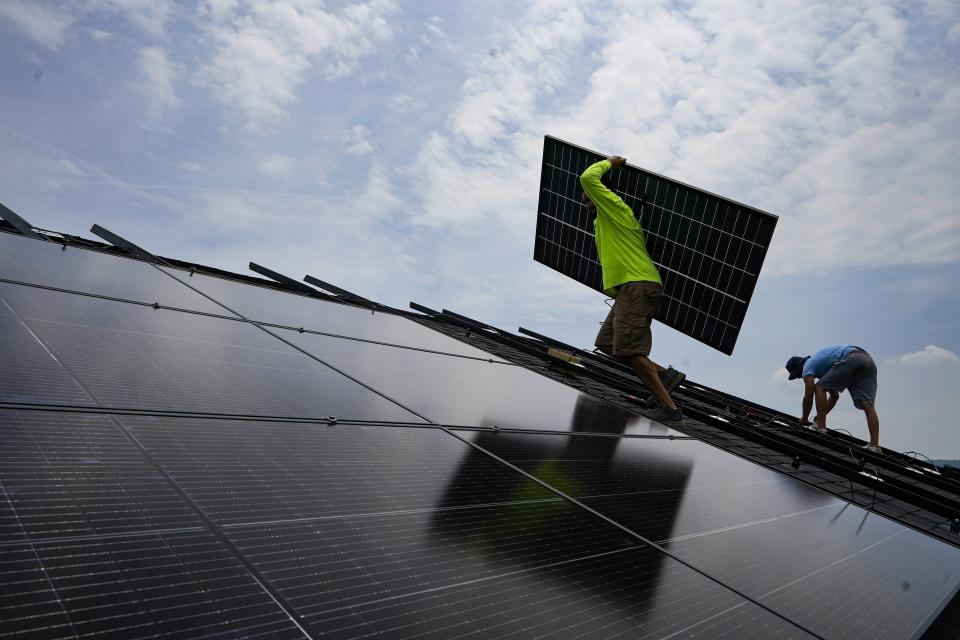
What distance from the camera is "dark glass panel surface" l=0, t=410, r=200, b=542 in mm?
1554

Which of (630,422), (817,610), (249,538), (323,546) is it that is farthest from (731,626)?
(630,422)

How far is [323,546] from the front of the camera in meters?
1.81

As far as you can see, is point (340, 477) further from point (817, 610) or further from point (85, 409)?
point (817, 610)

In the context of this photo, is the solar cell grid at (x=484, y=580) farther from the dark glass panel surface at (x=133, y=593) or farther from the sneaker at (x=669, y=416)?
the sneaker at (x=669, y=416)

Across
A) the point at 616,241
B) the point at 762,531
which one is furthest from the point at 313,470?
the point at 616,241

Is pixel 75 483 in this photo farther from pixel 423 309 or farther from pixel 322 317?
pixel 423 309

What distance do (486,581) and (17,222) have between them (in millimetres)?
8378

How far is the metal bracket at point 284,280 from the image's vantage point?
32.4ft

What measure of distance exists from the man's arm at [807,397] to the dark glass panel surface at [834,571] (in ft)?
22.7

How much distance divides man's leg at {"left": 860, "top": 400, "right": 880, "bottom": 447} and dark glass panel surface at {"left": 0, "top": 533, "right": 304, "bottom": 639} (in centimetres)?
1044

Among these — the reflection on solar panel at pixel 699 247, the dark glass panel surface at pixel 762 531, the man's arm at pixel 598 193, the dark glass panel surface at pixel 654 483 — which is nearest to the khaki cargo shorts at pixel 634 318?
the man's arm at pixel 598 193

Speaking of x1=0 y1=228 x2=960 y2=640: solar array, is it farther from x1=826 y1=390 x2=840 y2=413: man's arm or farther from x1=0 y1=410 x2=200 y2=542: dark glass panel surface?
x1=826 y1=390 x2=840 y2=413: man's arm

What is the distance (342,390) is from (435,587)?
2.05 meters

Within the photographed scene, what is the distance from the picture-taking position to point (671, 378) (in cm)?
707
